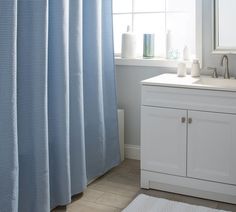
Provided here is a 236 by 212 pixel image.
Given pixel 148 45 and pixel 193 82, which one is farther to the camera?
pixel 148 45

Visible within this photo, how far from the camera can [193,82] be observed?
2799mm

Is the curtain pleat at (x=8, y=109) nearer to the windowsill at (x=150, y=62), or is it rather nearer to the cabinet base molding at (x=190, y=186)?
the cabinet base molding at (x=190, y=186)

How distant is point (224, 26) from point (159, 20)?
0.62 meters

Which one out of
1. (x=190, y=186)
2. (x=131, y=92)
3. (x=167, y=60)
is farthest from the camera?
(x=131, y=92)

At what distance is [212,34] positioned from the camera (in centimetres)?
299

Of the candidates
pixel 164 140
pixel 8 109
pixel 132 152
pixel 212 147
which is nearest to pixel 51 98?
pixel 8 109

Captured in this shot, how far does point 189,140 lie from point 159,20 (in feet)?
3.79

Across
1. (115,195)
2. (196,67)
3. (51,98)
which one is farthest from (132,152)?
(51,98)

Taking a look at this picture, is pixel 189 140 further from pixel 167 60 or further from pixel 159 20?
pixel 159 20

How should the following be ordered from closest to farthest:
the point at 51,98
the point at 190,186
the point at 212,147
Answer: the point at 51,98 → the point at 212,147 → the point at 190,186

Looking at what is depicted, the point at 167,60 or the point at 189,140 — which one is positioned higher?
the point at 167,60

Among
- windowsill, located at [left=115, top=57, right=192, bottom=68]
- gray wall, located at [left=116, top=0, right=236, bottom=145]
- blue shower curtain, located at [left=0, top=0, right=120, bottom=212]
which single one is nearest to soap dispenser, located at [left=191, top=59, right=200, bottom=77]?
windowsill, located at [left=115, top=57, right=192, bottom=68]

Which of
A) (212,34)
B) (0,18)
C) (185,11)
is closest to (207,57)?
(212,34)

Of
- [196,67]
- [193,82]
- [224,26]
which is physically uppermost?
[224,26]
